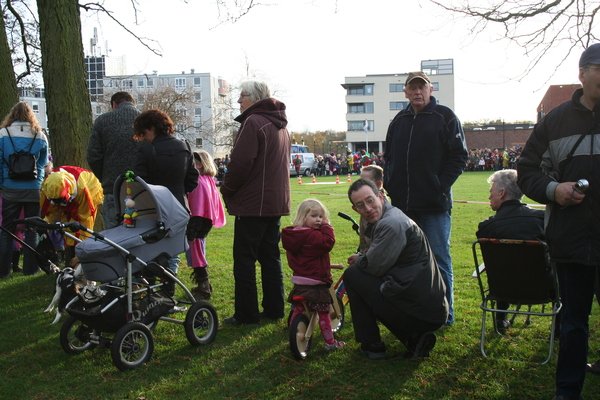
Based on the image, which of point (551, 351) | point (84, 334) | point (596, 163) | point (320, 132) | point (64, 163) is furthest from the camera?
point (320, 132)

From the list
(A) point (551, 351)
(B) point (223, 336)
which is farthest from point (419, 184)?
(B) point (223, 336)

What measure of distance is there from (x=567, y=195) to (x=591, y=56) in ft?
2.42

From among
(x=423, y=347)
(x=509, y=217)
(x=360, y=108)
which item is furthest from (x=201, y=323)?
(x=360, y=108)

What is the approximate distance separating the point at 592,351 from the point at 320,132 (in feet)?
371

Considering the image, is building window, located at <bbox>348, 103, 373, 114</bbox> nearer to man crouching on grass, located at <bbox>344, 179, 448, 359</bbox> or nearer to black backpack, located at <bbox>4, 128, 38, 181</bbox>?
black backpack, located at <bbox>4, 128, 38, 181</bbox>

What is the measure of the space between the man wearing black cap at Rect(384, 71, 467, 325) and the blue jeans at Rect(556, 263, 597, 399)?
1801 millimetres

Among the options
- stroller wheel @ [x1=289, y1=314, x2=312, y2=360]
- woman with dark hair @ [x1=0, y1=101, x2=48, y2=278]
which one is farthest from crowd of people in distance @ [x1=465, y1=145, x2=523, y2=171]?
stroller wheel @ [x1=289, y1=314, x2=312, y2=360]

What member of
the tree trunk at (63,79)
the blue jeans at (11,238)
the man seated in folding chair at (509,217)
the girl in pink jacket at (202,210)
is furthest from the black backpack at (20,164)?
the man seated in folding chair at (509,217)

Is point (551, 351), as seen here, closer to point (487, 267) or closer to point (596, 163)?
point (487, 267)

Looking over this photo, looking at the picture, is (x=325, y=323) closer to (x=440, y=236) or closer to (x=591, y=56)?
(x=440, y=236)

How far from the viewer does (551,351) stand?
14.3ft

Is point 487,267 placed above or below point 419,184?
below

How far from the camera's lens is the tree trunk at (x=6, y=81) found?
10.4 m

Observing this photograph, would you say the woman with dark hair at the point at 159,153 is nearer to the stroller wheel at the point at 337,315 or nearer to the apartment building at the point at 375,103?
the stroller wheel at the point at 337,315
